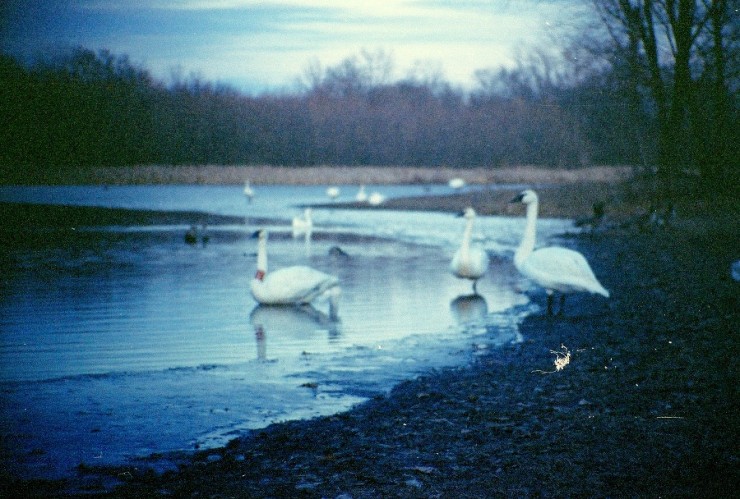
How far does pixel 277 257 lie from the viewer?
2239 centimetres

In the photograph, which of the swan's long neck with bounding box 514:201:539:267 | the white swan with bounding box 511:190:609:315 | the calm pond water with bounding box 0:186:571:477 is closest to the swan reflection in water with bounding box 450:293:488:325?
the calm pond water with bounding box 0:186:571:477

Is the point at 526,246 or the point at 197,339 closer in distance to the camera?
the point at 197,339

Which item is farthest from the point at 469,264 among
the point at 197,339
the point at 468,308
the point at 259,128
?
the point at 259,128

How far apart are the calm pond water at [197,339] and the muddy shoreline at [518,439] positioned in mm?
619

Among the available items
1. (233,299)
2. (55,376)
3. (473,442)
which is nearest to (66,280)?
(233,299)

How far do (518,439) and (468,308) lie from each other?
838cm

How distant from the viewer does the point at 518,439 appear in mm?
5695

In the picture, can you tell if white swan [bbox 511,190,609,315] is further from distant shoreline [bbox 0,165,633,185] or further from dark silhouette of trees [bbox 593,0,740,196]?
distant shoreline [bbox 0,165,633,185]

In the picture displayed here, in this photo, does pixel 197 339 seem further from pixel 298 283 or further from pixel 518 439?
pixel 518 439

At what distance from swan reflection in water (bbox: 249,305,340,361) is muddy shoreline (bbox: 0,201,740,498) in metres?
2.66

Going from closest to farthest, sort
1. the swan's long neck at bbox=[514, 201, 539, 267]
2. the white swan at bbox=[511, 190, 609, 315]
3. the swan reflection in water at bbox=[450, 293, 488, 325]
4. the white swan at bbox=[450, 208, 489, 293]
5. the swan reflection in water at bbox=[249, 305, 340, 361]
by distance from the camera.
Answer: the swan reflection in water at bbox=[249, 305, 340, 361], the white swan at bbox=[511, 190, 609, 315], the swan reflection in water at bbox=[450, 293, 488, 325], the swan's long neck at bbox=[514, 201, 539, 267], the white swan at bbox=[450, 208, 489, 293]

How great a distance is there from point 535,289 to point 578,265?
4117mm

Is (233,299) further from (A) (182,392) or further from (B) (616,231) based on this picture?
(B) (616,231)

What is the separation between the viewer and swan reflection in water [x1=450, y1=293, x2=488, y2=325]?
12938 mm
